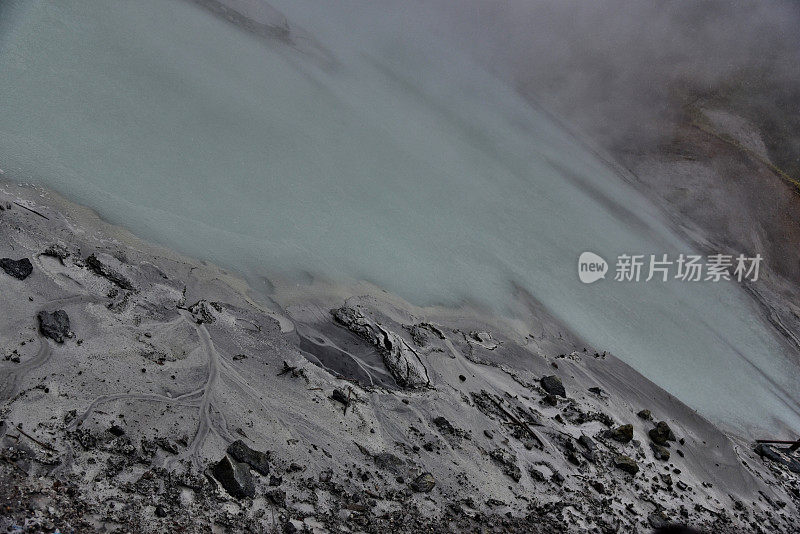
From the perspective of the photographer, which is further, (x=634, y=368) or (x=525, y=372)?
(x=634, y=368)

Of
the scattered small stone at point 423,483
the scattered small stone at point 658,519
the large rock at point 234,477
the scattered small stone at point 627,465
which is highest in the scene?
the scattered small stone at point 627,465

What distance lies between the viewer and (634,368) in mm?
12117

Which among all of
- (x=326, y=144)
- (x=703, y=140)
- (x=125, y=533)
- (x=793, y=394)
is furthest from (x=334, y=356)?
→ (x=703, y=140)

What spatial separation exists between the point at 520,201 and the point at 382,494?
34.9 ft

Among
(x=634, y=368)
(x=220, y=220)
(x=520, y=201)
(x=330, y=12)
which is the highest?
(x=330, y=12)

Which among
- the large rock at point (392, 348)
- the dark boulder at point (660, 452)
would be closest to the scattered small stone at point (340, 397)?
the large rock at point (392, 348)

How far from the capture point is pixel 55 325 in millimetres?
7016

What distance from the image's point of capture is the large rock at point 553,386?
10109mm

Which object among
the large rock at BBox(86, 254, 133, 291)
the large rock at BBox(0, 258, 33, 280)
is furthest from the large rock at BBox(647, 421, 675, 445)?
the large rock at BBox(0, 258, 33, 280)

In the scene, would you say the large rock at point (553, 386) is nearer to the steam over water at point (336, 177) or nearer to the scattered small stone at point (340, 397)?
the steam over water at point (336, 177)

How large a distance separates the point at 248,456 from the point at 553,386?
18.1 feet

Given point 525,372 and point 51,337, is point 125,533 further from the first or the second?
point 525,372

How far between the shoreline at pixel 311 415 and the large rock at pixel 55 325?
0.38ft

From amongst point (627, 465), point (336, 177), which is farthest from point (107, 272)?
point (627, 465)
